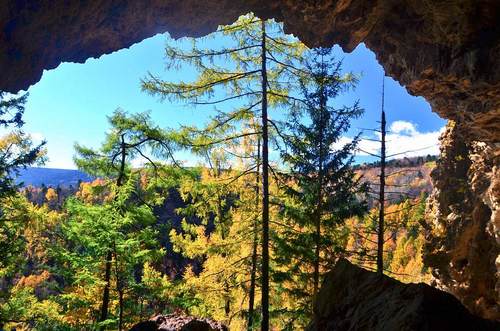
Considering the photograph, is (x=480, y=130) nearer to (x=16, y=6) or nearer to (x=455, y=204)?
(x=455, y=204)

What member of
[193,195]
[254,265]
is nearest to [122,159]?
[193,195]

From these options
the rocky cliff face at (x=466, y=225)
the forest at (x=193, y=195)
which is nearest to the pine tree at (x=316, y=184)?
the forest at (x=193, y=195)

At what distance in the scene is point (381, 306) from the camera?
4715 millimetres

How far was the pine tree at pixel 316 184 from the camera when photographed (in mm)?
11938

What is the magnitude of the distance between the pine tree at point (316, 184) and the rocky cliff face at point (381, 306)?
5837 mm

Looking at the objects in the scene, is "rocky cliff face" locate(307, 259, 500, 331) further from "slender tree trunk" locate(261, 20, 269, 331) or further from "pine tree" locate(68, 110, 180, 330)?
"pine tree" locate(68, 110, 180, 330)

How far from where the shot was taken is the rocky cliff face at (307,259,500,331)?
3879 mm

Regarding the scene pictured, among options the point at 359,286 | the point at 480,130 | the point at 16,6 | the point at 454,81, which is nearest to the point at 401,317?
the point at 359,286

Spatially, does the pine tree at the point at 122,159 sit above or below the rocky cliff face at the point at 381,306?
above

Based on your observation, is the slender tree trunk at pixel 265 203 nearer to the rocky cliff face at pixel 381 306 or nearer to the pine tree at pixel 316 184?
the pine tree at pixel 316 184

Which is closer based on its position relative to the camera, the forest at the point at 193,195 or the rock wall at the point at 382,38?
the rock wall at the point at 382,38

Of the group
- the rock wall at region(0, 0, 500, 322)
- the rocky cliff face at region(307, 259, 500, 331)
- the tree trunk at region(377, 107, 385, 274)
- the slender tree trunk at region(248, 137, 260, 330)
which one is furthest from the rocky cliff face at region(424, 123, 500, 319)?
the rocky cliff face at region(307, 259, 500, 331)

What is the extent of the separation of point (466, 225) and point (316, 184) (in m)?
5.35

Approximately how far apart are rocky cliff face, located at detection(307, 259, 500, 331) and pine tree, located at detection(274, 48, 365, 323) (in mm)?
5837
